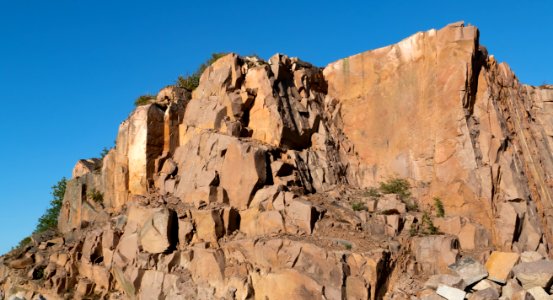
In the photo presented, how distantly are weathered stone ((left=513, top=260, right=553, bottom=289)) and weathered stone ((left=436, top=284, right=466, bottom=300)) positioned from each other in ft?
6.54

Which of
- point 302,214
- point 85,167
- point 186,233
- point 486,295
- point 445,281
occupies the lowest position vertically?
point 486,295

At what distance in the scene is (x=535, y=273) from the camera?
15125mm

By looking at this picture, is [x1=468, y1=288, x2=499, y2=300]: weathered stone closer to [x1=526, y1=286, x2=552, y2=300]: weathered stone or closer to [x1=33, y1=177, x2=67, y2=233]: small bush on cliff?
[x1=526, y1=286, x2=552, y2=300]: weathered stone

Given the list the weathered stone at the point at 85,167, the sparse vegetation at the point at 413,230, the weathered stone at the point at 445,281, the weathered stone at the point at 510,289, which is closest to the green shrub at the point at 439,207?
the sparse vegetation at the point at 413,230

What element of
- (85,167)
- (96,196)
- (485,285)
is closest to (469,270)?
(485,285)

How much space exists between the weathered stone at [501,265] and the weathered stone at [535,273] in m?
0.23

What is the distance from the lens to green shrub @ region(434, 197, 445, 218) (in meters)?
19.2

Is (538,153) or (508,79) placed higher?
(508,79)

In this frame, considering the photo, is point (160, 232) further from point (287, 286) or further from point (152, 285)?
point (287, 286)

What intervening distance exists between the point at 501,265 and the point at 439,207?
12.4 feet

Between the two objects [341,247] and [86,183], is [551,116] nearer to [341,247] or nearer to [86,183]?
[341,247]

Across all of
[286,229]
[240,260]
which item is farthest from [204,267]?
[286,229]

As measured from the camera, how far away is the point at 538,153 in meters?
21.5

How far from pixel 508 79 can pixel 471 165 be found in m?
5.97
